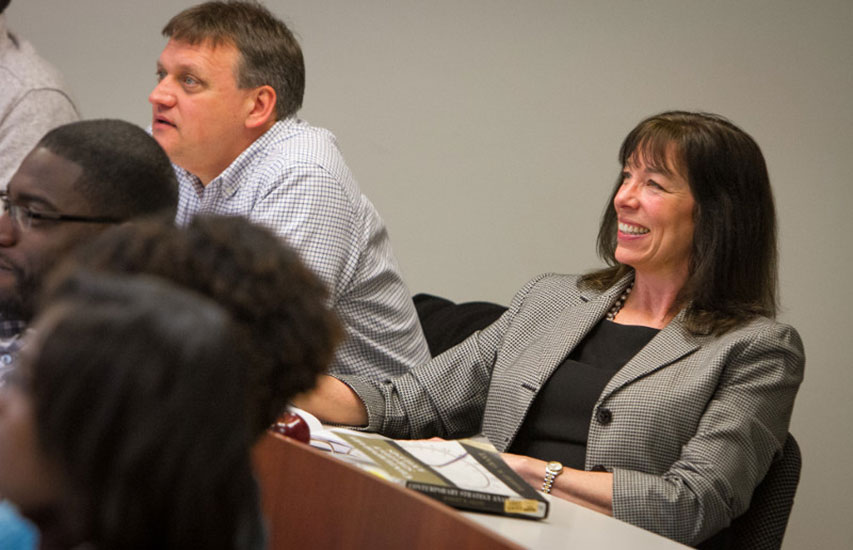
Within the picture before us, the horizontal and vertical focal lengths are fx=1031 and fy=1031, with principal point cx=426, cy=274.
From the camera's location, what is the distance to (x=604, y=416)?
1.97 m

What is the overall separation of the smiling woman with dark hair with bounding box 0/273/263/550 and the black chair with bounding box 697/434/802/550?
1.50m

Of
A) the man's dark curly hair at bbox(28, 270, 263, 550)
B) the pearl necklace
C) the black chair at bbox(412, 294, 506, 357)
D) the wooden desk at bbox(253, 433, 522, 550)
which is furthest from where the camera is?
the black chair at bbox(412, 294, 506, 357)

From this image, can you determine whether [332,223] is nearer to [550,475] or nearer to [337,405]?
[337,405]

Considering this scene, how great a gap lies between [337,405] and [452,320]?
2.39 feet

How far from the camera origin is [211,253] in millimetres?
702

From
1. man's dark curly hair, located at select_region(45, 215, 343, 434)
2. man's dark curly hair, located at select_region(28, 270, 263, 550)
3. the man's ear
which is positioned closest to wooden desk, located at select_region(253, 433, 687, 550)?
man's dark curly hair, located at select_region(45, 215, 343, 434)

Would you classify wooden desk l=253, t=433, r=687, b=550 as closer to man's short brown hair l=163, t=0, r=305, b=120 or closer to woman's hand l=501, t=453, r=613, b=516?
woman's hand l=501, t=453, r=613, b=516

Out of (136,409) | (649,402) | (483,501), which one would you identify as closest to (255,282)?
(136,409)

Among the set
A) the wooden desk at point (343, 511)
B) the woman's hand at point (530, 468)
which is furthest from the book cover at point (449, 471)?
the woman's hand at point (530, 468)

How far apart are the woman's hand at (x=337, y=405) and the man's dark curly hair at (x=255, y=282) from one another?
1189mm

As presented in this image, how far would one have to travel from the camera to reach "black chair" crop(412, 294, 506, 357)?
2547mm

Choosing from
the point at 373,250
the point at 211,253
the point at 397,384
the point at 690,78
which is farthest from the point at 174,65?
the point at 211,253

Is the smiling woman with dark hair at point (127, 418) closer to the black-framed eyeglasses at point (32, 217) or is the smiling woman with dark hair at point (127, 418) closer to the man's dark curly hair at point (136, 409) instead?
the man's dark curly hair at point (136, 409)

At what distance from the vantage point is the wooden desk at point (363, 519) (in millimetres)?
1001
